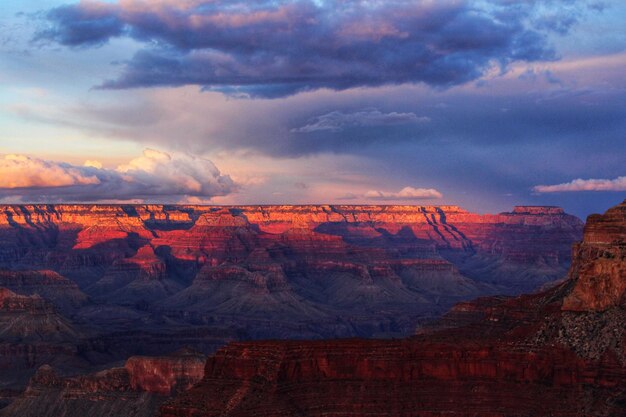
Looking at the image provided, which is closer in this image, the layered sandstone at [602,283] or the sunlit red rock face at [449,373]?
the sunlit red rock face at [449,373]

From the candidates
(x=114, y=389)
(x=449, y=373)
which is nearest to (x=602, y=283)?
(x=449, y=373)

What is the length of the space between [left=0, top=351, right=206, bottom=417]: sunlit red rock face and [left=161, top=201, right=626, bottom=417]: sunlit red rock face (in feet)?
146

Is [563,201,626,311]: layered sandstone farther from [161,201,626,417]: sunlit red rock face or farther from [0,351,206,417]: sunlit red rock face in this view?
[0,351,206,417]: sunlit red rock face

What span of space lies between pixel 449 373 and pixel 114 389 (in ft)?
193

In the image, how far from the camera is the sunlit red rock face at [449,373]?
300 ft

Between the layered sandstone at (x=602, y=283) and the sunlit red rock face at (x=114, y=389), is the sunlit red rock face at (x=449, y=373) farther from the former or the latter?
the sunlit red rock face at (x=114, y=389)

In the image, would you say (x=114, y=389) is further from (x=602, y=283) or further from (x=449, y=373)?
(x=602, y=283)

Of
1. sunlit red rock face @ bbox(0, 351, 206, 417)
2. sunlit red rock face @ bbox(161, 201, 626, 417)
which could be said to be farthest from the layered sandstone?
sunlit red rock face @ bbox(0, 351, 206, 417)

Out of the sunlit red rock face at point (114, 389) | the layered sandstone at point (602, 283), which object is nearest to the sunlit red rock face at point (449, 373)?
the layered sandstone at point (602, 283)

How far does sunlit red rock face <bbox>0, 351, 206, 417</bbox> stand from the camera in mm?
140375

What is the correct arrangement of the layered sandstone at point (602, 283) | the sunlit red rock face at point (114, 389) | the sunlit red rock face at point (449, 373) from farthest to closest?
the sunlit red rock face at point (114, 389), the layered sandstone at point (602, 283), the sunlit red rock face at point (449, 373)

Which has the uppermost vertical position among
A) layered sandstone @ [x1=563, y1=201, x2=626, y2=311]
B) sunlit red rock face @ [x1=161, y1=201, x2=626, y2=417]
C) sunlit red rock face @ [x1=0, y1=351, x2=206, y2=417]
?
layered sandstone @ [x1=563, y1=201, x2=626, y2=311]

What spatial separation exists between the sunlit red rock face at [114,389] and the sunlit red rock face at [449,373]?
44.5 meters

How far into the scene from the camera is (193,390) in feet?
318
